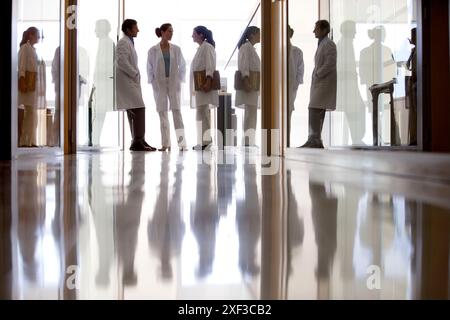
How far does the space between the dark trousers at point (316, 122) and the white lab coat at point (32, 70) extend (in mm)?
1750

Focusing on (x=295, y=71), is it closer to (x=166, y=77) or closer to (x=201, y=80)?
(x=201, y=80)

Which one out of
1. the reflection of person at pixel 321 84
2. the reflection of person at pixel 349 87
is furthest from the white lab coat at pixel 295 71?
the reflection of person at pixel 349 87

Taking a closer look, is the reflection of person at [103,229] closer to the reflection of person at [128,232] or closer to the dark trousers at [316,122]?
the reflection of person at [128,232]

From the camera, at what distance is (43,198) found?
0.79 m

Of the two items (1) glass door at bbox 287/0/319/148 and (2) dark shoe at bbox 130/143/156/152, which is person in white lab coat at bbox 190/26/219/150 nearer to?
(2) dark shoe at bbox 130/143/156/152

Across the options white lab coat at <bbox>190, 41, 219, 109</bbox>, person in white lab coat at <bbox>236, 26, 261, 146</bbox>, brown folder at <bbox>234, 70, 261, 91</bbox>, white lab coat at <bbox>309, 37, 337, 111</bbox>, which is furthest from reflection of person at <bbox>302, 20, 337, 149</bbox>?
white lab coat at <bbox>190, 41, 219, 109</bbox>

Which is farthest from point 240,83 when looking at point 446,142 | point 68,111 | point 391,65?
point 446,142

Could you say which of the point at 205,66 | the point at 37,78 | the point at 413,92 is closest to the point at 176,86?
the point at 205,66

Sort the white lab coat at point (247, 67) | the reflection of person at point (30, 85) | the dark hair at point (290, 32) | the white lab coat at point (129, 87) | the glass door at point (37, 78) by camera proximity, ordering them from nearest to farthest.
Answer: the glass door at point (37, 78) → the reflection of person at point (30, 85) → the dark hair at point (290, 32) → the white lab coat at point (129, 87) → the white lab coat at point (247, 67)

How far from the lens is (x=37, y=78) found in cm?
315

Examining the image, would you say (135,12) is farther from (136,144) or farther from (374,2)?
(374,2)

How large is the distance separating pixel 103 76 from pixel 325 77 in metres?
4.26

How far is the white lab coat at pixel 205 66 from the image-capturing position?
5848 millimetres

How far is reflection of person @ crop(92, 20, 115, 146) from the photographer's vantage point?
6.25m
